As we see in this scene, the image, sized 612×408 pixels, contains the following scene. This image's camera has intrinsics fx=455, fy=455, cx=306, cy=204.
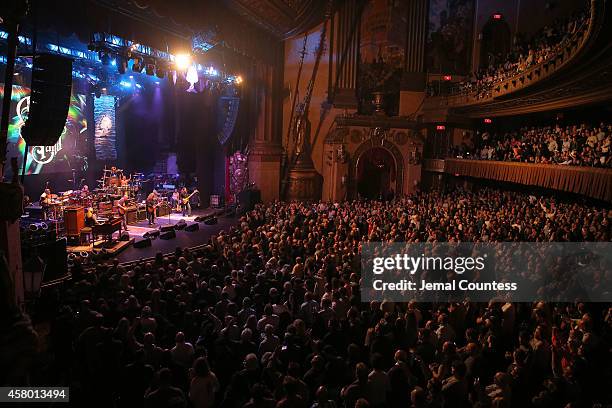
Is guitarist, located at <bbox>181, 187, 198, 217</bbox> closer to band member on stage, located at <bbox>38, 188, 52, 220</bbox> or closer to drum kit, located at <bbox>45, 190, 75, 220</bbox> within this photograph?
drum kit, located at <bbox>45, 190, 75, 220</bbox>

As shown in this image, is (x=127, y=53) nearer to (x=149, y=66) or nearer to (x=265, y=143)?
(x=149, y=66)

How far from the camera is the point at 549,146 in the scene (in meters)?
17.5

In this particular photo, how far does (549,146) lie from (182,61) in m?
14.1

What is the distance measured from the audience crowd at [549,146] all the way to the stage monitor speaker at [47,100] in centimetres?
1405

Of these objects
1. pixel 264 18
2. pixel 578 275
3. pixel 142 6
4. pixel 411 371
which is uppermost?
pixel 264 18

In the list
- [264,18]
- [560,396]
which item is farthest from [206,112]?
[560,396]

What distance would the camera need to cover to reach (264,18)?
1891cm

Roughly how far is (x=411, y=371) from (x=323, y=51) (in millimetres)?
21862

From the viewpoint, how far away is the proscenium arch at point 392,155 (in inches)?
946

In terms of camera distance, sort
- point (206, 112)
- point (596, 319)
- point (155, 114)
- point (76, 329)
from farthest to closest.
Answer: point (155, 114)
point (206, 112)
point (596, 319)
point (76, 329)

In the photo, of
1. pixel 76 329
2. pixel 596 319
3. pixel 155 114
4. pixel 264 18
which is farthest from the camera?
pixel 155 114

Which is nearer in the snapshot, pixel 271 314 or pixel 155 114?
pixel 271 314

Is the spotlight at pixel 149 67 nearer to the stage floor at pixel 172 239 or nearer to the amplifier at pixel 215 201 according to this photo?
the stage floor at pixel 172 239

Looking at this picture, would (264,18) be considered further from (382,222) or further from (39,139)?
(39,139)
